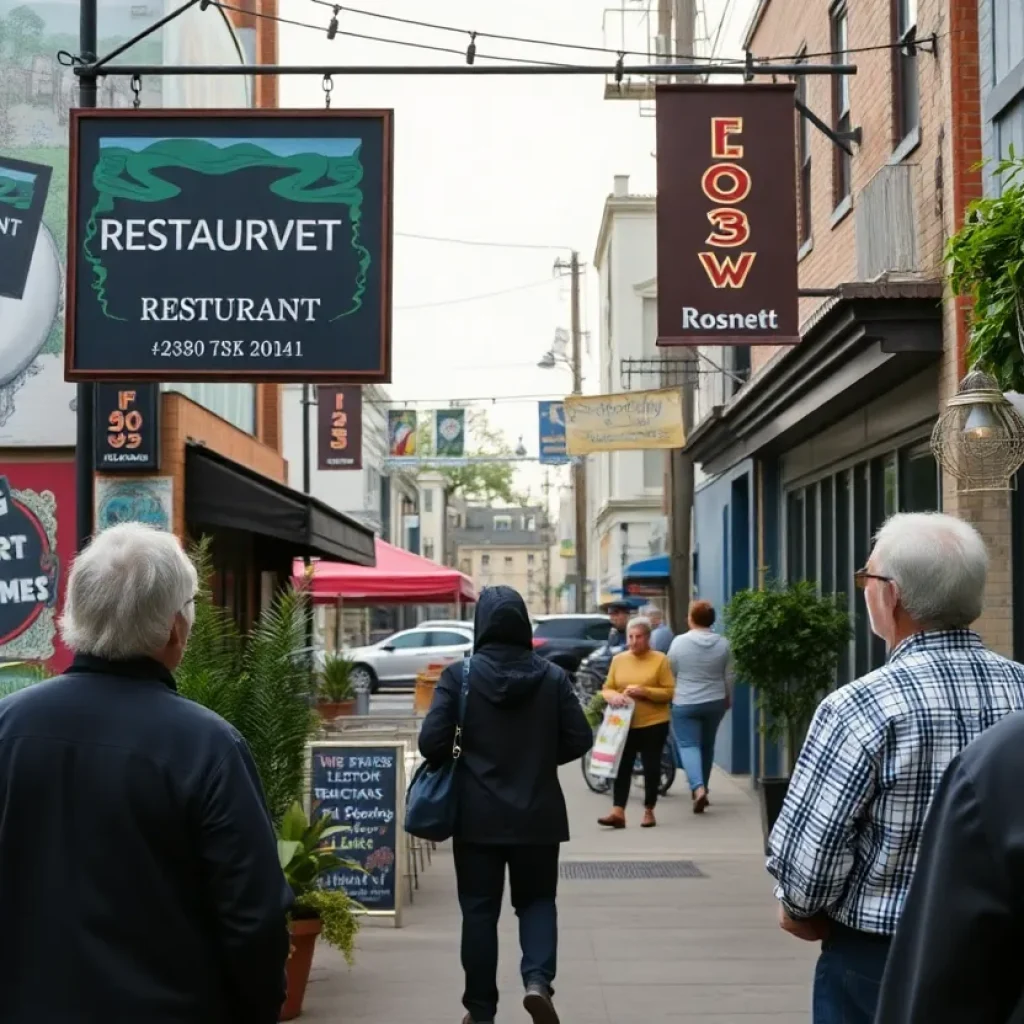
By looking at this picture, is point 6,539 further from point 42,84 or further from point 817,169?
point 817,169

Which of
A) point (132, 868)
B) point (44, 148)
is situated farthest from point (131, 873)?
point (44, 148)

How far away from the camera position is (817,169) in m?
14.2

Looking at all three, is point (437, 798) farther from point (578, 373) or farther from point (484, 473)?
point (484, 473)

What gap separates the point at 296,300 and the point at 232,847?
6156 millimetres

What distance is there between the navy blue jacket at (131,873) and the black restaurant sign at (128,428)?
8.56 meters

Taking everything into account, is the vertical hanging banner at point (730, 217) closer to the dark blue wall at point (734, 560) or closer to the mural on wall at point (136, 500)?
the mural on wall at point (136, 500)

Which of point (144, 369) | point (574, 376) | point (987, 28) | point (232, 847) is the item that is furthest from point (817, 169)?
point (574, 376)

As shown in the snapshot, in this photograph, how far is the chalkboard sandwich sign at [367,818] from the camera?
9562 mm

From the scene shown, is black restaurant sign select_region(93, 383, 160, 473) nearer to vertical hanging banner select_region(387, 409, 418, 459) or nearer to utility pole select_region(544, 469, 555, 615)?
vertical hanging banner select_region(387, 409, 418, 459)

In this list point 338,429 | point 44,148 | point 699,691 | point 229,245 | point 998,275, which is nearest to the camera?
point 998,275

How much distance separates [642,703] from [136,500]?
179 inches

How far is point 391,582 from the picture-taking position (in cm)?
2303

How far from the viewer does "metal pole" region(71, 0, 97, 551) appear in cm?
892

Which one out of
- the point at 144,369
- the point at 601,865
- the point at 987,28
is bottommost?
the point at 601,865
